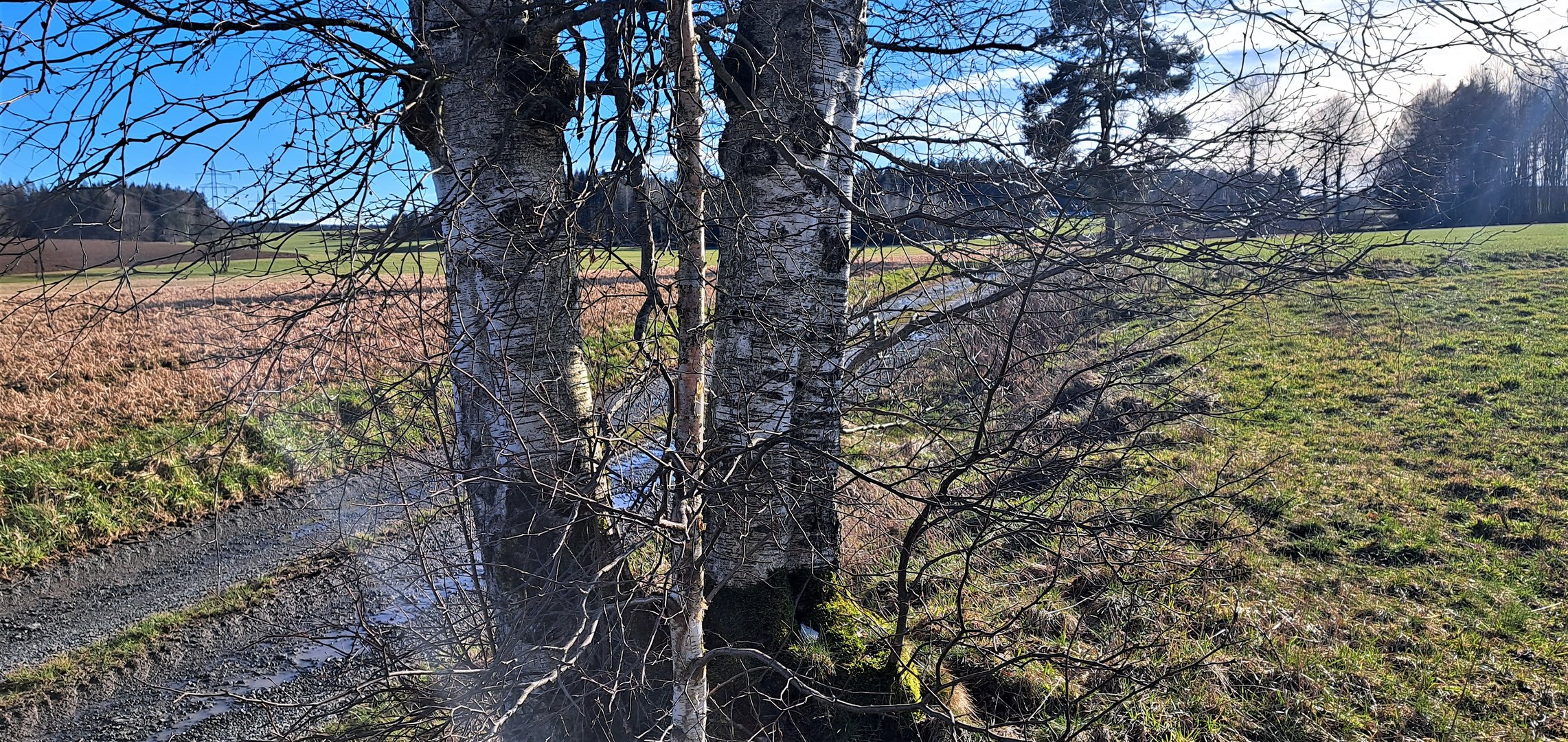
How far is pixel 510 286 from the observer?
347 cm

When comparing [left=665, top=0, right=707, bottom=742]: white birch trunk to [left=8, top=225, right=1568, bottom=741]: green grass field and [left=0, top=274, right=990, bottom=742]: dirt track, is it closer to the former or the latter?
[left=8, top=225, right=1568, bottom=741]: green grass field

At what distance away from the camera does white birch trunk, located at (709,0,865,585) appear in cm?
368

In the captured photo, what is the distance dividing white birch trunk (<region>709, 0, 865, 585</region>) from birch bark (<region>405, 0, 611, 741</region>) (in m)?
0.73

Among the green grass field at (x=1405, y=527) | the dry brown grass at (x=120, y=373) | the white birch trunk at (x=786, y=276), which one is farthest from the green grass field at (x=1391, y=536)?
the dry brown grass at (x=120, y=373)

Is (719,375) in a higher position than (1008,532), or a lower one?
higher

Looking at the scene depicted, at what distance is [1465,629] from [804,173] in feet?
17.0

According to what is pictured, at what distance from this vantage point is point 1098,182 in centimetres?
385

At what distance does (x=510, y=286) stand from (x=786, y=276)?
4.02 feet

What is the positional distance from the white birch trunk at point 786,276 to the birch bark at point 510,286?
73 cm

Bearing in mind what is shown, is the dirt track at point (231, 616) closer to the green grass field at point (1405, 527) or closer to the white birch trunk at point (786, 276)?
the white birch trunk at point (786, 276)

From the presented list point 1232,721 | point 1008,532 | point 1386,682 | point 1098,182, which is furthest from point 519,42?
point 1386,682

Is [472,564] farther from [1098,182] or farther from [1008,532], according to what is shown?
[1098,182]

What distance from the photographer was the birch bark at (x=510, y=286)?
3.49 metres

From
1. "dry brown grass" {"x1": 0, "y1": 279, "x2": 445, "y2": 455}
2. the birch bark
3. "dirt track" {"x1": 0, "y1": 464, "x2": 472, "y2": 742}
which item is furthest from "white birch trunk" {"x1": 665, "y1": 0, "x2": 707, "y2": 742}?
"dry brown grass" {"x1": 0, "y1": 279, "x2": 445, "y2": 455}
